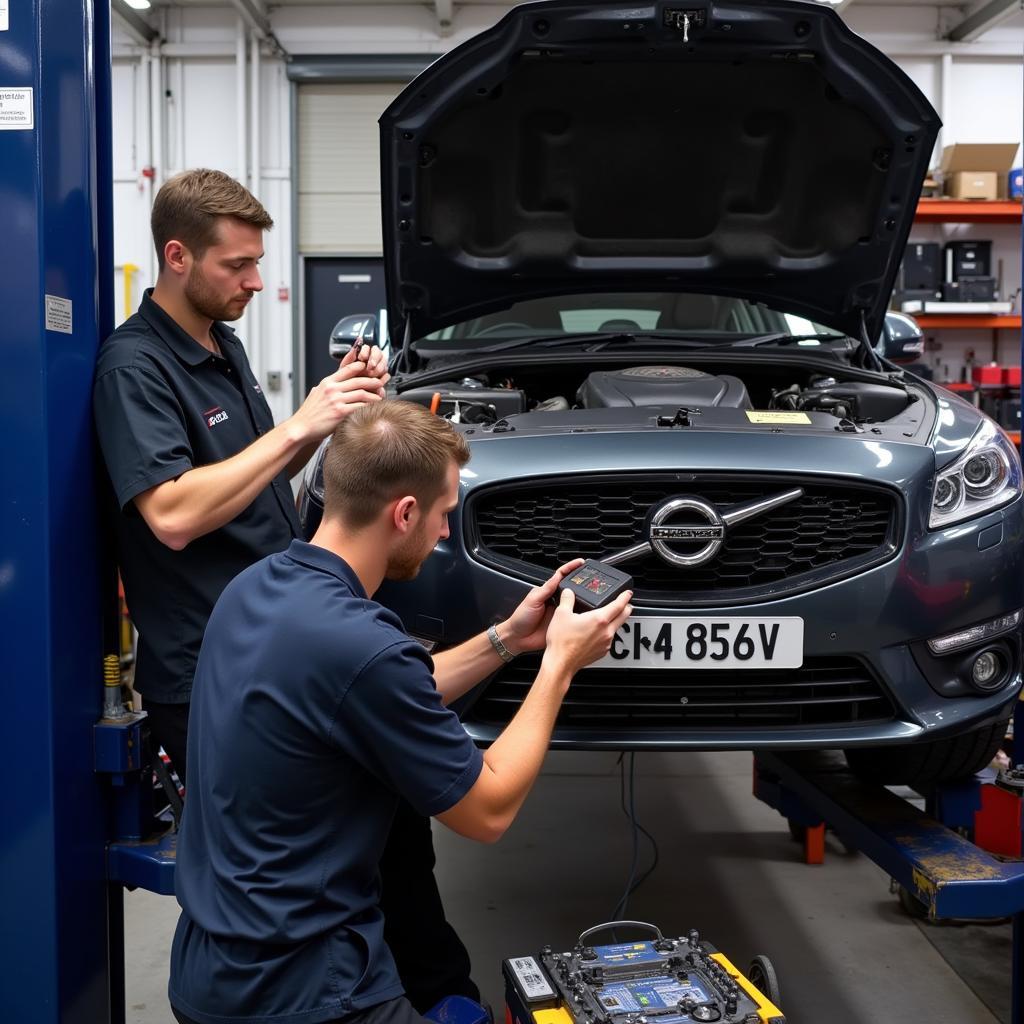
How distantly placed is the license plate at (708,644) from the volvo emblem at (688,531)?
12 centimetres

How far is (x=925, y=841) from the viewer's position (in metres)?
2.15

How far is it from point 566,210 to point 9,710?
1.89m

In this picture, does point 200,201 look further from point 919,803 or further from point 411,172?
point 919,803

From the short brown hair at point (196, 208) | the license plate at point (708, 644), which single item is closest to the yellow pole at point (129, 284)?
the short brown hair at point (196, 208)

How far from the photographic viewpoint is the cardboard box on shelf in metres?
7.79

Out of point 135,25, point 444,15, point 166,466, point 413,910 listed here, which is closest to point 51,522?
point 166,466

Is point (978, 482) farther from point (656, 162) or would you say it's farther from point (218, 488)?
point (218, 488)

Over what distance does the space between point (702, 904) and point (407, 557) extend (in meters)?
1.83

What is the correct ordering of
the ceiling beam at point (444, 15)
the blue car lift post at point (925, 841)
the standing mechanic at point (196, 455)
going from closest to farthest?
the standing mechanic at point (196, 455) → the blue car lift post at point (925, 841) → the ceiling beam at point (444, 15)

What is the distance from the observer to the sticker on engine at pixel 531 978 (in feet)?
5.54

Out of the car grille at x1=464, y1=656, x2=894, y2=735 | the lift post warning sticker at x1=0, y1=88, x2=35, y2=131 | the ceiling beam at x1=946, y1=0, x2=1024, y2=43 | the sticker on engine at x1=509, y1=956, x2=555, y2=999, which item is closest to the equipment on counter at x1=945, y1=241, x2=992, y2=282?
the ceiling beam at x1=946, y1=0, x2=1024, y2=43

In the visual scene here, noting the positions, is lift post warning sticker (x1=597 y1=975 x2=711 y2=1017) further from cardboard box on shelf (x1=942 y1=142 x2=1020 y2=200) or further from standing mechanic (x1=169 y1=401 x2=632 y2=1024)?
cardboard box on shelf (x1=942 y1=142 x2=1020 y2=200)

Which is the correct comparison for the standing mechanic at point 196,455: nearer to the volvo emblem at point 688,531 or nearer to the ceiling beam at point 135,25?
the volvo emblem at point 688,531

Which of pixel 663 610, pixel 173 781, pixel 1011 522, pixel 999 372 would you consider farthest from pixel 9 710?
pixel 999 372
